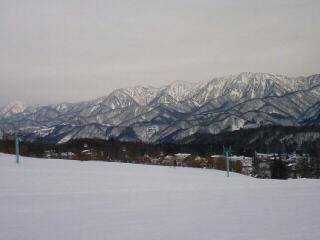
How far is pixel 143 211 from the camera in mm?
9867

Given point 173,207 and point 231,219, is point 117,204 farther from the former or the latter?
point 231,219

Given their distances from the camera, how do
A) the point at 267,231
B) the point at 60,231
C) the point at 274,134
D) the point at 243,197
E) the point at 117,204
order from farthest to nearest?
the point at 274,134 → the point at 243,197 → the point at 117,204 → the point at 267,231 → the point at 60,231

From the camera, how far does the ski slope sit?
25.3ft

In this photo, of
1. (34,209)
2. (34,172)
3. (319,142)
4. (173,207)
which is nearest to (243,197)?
(173,207)

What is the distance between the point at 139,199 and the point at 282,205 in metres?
4.49

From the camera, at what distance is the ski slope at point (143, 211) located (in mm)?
7723

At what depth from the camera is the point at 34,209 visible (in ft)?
29.9

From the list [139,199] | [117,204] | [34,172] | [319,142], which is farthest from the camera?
[319,142]

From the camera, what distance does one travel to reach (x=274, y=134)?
591ft

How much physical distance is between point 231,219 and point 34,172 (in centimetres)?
936

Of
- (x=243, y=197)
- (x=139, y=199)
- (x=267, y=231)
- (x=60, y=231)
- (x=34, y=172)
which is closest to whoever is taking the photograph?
(x=60, y=231)

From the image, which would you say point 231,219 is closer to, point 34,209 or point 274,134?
point 34,209

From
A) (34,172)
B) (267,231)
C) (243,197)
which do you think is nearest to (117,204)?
(267,231)

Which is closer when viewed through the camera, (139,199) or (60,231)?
(60,231)
